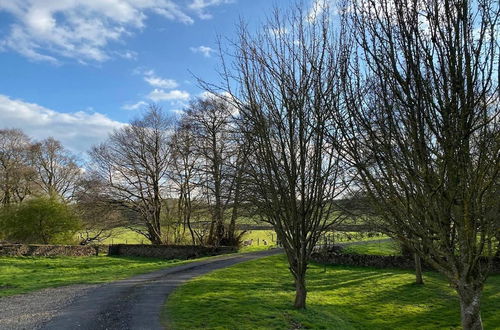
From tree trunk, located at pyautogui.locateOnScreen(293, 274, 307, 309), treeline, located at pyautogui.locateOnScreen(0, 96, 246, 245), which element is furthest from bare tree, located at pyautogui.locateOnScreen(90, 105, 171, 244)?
tree trunk, located at pyautogui.locateOnScreen(293, 274, 307, 309)

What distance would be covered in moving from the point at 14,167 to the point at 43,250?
1281 cm

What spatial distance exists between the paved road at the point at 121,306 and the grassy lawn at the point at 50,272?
2.34 metres

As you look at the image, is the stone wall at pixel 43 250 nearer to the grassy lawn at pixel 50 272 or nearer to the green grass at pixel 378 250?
the grassy lawn at pixel 50 272

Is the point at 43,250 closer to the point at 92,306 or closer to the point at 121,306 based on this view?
the point at 92,306

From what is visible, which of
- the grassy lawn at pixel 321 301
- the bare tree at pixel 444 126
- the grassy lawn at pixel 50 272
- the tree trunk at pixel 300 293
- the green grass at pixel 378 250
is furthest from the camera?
the green grass at pixel 378 250

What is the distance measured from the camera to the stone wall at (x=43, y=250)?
89.2 feet

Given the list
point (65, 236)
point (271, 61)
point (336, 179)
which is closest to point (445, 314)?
point (336, 179)

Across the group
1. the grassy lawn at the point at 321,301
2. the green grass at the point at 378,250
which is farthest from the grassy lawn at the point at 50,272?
the green grass at the point at 378,250

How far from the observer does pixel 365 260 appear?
977 inches

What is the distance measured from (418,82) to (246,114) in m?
6.15

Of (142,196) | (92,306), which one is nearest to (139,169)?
(142,196)

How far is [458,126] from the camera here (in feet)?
15.5

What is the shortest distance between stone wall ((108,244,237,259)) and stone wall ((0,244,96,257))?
2769 millimetres

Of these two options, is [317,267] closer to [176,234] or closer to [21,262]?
[176,234]
